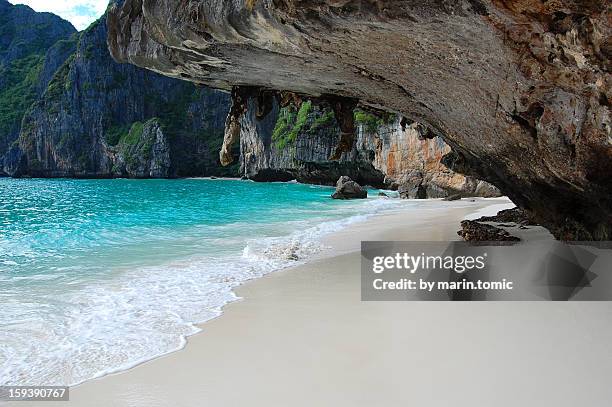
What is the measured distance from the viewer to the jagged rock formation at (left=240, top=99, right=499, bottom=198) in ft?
92.0

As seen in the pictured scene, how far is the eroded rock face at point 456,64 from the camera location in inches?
134

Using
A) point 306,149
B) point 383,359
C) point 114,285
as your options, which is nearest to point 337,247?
point 114,285

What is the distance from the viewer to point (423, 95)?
20.8 ft

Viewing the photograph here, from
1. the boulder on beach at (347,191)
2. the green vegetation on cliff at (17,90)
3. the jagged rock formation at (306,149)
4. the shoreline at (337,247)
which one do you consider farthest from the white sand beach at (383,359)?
the green vegetation on cliff at (17,90)

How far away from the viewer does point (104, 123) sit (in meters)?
88.4

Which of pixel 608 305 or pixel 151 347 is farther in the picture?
pixel 608 305

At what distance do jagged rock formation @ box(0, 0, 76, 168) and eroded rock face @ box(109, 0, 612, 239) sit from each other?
383ft

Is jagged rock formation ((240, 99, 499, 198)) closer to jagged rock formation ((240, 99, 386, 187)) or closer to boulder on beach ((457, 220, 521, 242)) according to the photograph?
jagged rock formation ((240, 99, 386, 187))

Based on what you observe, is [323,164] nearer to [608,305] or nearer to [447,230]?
[447,230]

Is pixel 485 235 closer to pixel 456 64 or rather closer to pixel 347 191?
pixel 456 64

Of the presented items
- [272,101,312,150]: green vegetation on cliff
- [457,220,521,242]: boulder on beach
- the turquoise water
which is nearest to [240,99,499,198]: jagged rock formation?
[272,101,312,150]: green vegetation on cliff

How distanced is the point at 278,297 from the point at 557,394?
142 inches

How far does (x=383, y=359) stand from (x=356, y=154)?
3898 centimetres

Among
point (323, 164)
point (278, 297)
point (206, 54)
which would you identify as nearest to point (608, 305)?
point (278, 297)
